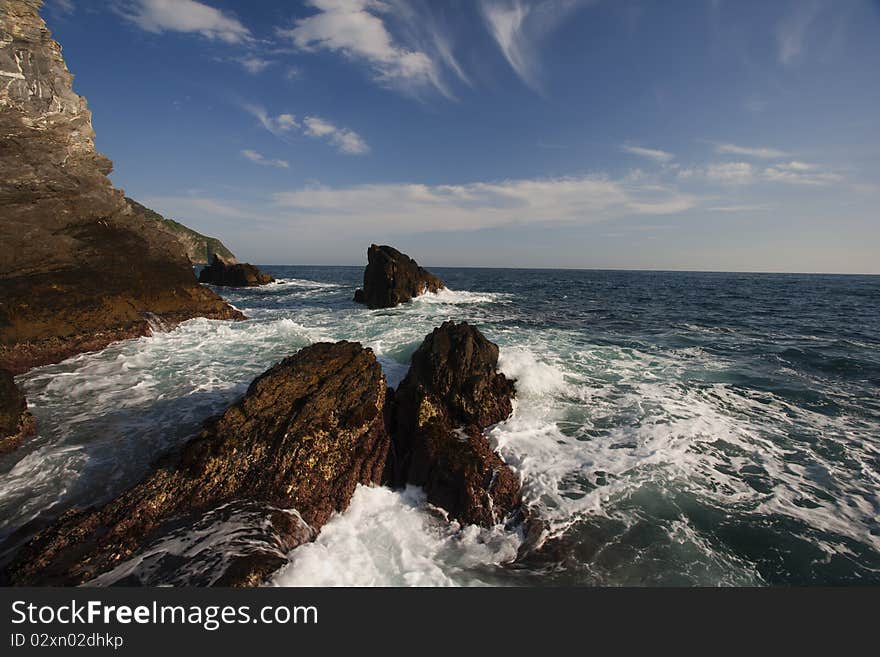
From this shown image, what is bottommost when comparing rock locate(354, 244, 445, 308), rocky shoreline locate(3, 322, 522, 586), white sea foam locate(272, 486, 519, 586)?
white sea foam locate(272, 486, 519, 586)

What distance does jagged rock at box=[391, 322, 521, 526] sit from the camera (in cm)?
588

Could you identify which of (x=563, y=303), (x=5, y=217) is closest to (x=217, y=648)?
(x=5, y=217)

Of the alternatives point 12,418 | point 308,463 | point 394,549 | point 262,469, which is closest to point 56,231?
point 12,418

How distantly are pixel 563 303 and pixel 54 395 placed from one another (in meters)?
32.2

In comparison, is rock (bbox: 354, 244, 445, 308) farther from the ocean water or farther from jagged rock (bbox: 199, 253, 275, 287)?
jagged rock (bbox: 199, 253, 275, 287)

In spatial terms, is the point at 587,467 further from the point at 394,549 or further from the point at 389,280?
the point at 389,280

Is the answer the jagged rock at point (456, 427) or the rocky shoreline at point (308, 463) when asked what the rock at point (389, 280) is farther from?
the rocky shoreline at point (308, 463)

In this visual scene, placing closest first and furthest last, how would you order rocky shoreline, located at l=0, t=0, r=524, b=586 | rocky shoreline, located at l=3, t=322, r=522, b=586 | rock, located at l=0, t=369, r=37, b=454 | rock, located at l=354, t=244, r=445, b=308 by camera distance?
rocky shoreline, located at l=3, t=322, r=522, b=586 < rocky shoreline, located at l=0, t=0, r=524, b=586 < rock, located at l=0, t=369, r=37, b=454 < rock, located at l=354, t=244, r=445, b=308

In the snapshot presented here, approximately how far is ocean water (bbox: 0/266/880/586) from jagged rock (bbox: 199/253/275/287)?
35464 millimetres

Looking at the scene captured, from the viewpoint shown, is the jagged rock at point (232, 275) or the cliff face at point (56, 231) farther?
the jagged rock at point (232, 275)

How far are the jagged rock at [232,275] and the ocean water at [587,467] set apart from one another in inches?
1396

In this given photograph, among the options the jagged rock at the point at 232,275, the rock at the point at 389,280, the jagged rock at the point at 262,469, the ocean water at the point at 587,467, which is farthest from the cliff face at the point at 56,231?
the jagged rock at the point at 232,275

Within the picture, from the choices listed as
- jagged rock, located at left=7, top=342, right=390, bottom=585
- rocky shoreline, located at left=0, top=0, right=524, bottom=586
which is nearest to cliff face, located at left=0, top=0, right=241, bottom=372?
rocky shoreline, located at left=0, top=0, right=524, bottom=586

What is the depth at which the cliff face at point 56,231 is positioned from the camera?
468 inches
